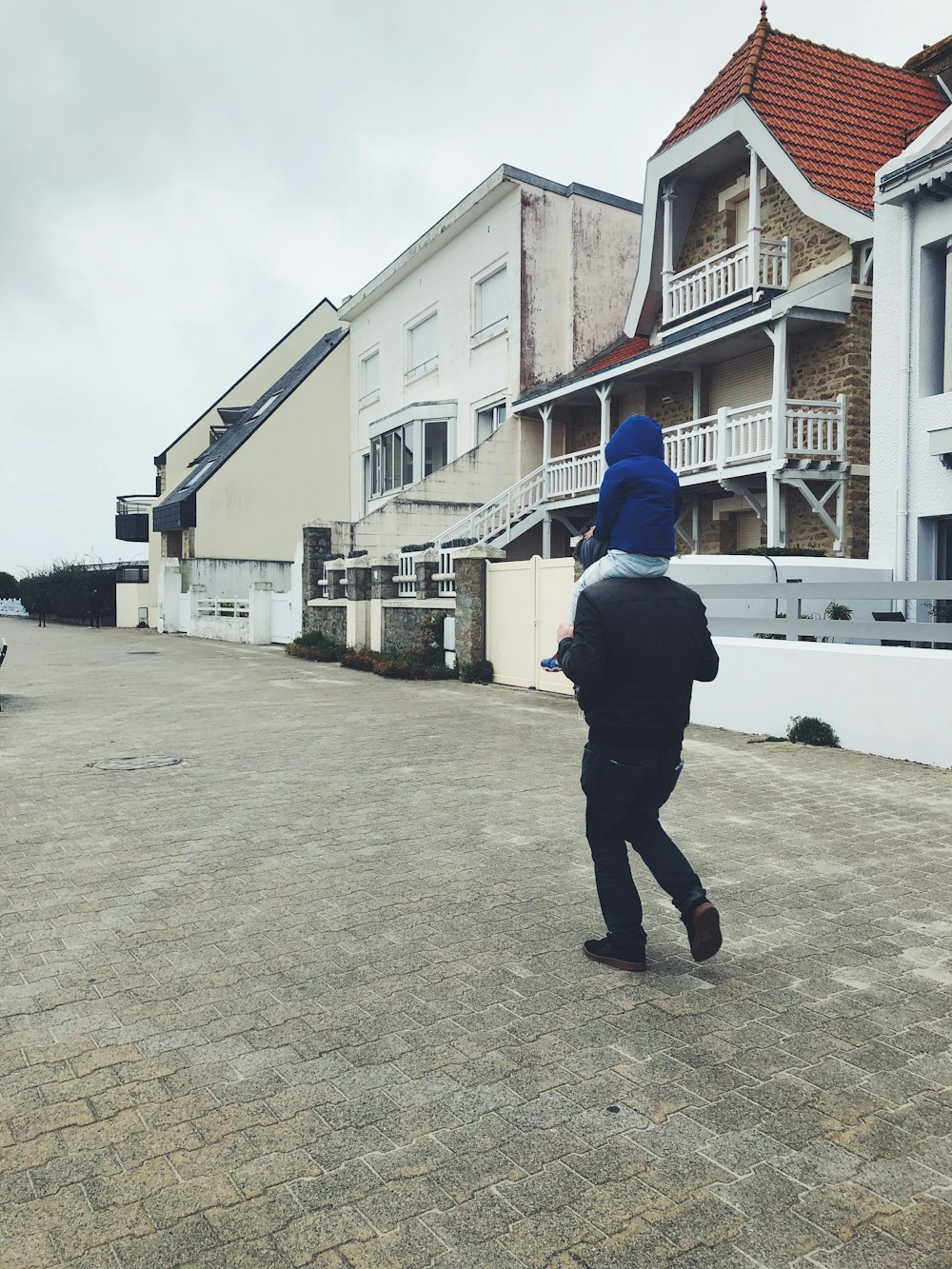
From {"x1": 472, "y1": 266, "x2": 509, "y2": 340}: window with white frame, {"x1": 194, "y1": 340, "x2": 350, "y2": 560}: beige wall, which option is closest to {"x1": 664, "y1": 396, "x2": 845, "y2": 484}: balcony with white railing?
{"x1": 472, "y1": 266, "x2": 509, "y2": 340}: window with white frame

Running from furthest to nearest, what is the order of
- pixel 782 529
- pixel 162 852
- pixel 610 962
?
pixel 782 529 < pixel 162 852 < pixel 610 962

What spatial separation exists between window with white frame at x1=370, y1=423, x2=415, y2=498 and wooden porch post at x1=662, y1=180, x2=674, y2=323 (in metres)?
9.42

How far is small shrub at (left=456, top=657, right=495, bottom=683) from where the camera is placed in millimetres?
16078

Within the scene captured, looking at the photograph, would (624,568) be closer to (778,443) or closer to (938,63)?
(778,443)

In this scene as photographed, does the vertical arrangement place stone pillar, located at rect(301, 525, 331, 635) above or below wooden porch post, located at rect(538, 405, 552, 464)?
below


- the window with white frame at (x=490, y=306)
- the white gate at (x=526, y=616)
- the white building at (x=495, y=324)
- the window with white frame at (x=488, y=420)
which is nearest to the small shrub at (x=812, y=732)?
the white gate at (x=526, y=616)

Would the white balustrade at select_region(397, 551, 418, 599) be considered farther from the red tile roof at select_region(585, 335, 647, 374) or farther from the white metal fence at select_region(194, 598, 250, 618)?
the white metal fence at select_region(194, 598, 250, 618)

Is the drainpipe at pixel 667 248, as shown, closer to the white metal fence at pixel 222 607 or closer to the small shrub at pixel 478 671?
the small shrub at pixel 478 671

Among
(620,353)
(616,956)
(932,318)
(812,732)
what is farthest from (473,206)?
(616,956)

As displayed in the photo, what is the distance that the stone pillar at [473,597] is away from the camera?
16.2m

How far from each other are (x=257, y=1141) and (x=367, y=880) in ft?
8.19

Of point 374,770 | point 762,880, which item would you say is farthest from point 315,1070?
point 374,770

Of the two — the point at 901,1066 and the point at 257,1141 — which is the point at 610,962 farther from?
the point at 257,1141

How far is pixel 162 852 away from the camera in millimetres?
5910
